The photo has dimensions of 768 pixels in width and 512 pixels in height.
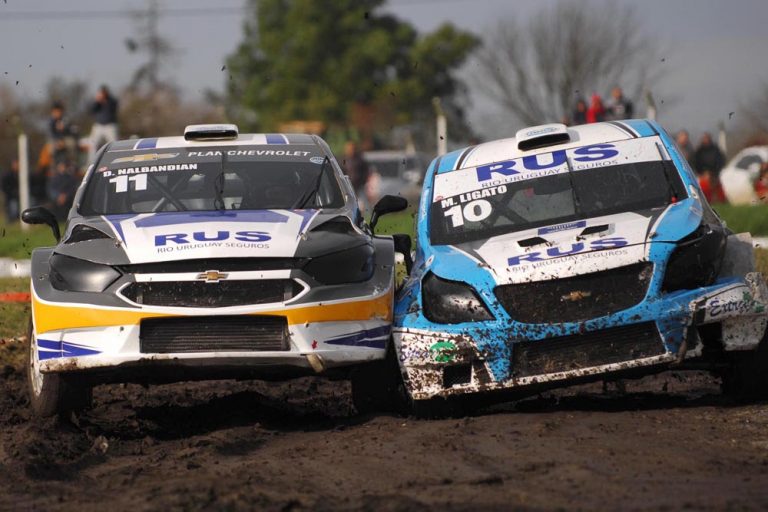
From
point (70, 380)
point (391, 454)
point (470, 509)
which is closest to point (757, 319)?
point (391, 454)

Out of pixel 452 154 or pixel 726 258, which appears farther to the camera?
pixel 452 154

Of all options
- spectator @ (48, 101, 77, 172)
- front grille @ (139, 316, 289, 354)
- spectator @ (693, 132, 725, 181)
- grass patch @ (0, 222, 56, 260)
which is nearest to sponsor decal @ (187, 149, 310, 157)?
front grille @ (139, 316, 289, 354)

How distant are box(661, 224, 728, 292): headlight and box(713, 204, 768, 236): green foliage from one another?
364 inches

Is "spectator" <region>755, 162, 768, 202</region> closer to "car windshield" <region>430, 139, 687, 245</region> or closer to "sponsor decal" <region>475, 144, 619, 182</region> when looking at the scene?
"sponsor decal" <region>475, 144, 619, 182</region>

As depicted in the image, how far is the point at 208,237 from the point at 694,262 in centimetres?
266

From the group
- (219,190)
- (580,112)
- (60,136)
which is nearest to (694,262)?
(219,190)

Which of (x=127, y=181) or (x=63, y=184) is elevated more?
(x=127, y=181)

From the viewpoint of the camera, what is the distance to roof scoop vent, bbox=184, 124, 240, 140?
989 cm

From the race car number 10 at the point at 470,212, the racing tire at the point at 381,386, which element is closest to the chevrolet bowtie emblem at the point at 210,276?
the racing tire at the point at 381,386

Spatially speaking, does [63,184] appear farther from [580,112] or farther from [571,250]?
[571,250]

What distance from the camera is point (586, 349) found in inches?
305

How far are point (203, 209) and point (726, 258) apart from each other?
317 centimetres

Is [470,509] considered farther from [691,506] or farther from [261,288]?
[261,288]

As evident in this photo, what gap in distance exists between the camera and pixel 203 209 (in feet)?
29.3
